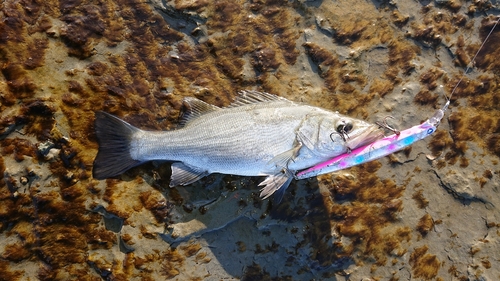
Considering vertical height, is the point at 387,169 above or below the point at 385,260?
above

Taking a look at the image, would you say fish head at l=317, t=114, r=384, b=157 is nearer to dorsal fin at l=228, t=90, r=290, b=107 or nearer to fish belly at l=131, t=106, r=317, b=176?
fish belly at l=131, t=106, r=317, b=176

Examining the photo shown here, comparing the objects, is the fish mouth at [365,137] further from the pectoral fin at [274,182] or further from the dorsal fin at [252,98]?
the dorsal fin at [252,98]

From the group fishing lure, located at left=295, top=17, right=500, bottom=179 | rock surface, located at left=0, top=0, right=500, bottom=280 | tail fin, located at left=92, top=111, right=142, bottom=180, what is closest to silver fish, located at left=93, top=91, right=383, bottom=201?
tail fin, located at left=92, top=111, right=142, bottom=180

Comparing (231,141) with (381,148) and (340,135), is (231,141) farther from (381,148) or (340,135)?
(381,148)

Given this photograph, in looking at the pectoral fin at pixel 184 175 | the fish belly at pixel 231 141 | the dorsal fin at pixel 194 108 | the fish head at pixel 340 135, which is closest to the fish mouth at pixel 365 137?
the fish head at pixel 340 135

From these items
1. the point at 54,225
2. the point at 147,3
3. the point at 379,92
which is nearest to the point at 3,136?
the point at 54,225

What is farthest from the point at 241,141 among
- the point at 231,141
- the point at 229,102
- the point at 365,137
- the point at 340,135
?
the point at 365,137

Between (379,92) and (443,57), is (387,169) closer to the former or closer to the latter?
(379,92)
